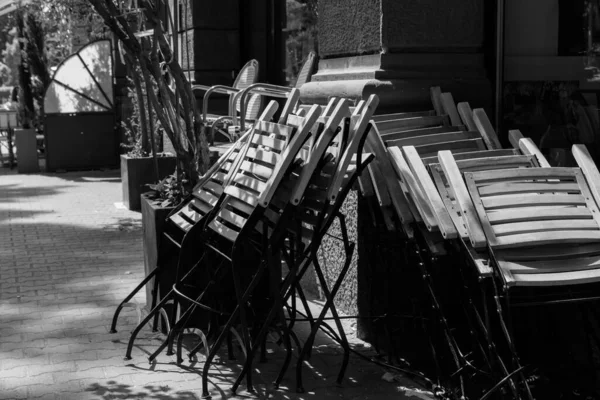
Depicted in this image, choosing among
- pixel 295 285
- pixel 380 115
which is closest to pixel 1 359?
pixel 295 285

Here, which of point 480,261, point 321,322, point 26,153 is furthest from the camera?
point 26,153

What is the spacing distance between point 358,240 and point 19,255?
13.5ft

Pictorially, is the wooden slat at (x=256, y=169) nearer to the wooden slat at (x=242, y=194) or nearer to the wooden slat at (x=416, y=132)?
the wooden slat at (x=242, y=194)

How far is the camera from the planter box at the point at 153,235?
17.6ft

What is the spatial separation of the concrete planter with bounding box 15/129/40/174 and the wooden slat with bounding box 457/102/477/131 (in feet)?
39.7

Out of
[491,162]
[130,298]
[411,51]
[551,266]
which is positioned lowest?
[130,298]

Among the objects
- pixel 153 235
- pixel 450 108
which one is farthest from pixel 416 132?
pixel 153 235

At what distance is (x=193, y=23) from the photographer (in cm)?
1127

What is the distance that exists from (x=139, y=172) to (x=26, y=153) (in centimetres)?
599

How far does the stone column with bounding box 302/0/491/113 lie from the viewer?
5.43 meters

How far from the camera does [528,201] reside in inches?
156

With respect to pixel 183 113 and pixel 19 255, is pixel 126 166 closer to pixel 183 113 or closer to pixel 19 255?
pixel 19 255

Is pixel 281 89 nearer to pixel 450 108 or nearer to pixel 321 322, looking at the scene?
pixel 450 108

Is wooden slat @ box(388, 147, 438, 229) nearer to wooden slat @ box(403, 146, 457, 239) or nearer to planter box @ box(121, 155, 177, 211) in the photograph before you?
wooden slat @ box(403, 146, 457, 239)
